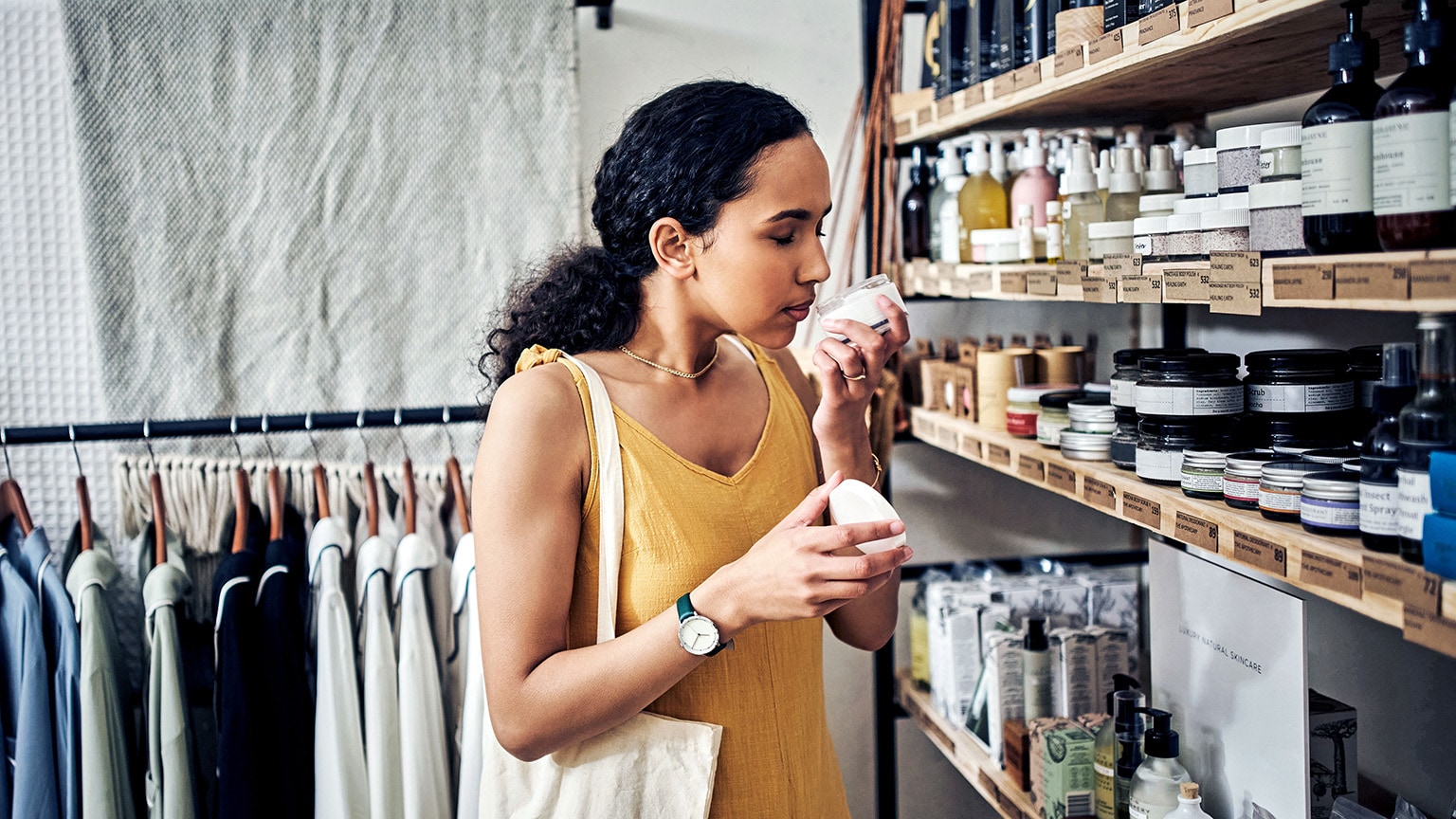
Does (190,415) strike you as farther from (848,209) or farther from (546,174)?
(848,209)

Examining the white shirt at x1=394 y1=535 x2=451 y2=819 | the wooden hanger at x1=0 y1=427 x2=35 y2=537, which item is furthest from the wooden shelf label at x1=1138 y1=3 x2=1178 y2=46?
the wooden hanger at x1=0 y1=427 x2=35 y2=537

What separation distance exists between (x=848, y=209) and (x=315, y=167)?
1169 millimetres

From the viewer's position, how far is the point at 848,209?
2.51 m

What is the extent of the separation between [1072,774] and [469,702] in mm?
944

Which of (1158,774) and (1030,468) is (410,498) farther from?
(1158,774)

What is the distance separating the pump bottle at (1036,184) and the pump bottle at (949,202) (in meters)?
0.15

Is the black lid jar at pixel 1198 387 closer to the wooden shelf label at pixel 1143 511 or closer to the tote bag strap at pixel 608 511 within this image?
the wooden shelf label at pixel 1143 511

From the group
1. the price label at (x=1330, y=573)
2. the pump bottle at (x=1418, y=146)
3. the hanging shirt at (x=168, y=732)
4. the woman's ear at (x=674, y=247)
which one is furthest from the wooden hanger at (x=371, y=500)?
the pump bottle at (x=1418, y=146)

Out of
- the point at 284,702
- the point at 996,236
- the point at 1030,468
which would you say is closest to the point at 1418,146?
the point at 1030,468

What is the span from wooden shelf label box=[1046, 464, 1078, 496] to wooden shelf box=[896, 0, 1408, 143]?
1.71 ft

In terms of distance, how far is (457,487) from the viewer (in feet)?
6.76

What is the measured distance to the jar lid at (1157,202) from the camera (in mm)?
1309

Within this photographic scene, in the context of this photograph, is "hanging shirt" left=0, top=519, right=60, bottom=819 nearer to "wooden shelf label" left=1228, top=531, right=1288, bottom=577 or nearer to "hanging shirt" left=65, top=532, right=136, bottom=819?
"hanging shirt" left=65, top=532, right=136, bottom=819

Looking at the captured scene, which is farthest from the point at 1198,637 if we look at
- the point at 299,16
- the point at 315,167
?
the point at 299,16
